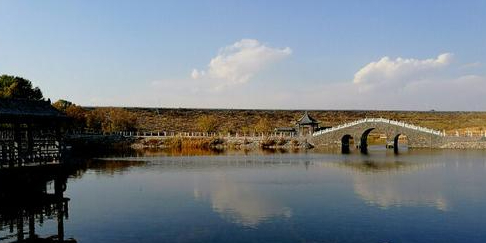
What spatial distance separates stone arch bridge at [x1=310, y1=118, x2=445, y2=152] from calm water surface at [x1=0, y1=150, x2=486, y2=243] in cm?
3095

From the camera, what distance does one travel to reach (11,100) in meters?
25.0

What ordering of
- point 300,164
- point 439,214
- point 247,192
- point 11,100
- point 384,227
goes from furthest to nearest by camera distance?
point 300,164
point 247,192
point 11,100
point 439,214
point 384,227

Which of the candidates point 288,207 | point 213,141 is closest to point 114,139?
point 213,141

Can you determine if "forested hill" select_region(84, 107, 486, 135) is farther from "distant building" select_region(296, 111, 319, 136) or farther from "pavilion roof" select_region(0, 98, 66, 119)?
"pavilion roof" select_region(0, 98, 66, 119)

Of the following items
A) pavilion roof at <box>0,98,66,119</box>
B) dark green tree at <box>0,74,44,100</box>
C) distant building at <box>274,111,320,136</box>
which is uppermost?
dark green tree at <box>0,74,44,100</box>

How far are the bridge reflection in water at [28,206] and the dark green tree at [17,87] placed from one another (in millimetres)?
41137

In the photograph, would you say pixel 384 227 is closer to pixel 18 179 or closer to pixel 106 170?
pixel 18 179

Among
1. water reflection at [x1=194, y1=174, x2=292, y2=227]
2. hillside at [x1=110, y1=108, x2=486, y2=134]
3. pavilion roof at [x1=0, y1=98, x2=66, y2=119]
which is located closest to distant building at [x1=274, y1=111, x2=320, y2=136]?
hillside at [x1=110, y1=108, x2=486, y2=134]

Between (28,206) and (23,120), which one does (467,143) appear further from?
(28,206)

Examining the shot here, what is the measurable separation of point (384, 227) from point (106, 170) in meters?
28.8

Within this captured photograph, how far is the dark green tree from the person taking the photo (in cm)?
6471

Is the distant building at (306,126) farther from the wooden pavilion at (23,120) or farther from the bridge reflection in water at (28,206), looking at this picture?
the bridge reflection in water at (28,206)

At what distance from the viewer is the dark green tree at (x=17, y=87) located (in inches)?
2548

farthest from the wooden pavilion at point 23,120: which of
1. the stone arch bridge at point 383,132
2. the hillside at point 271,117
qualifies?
the hillside at point 271,117
